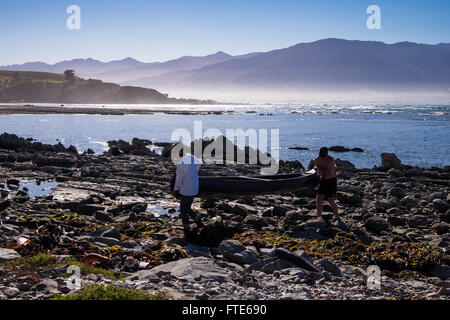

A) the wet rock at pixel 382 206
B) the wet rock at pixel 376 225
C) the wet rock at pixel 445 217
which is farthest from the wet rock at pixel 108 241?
the wet rock at pixel 445 217

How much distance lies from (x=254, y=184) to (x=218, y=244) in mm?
4691

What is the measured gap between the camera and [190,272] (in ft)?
24.9

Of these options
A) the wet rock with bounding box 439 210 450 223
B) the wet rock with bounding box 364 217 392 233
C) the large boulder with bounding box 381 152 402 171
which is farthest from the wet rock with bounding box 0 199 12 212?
the large boulder with bounding box 381 152 402 171

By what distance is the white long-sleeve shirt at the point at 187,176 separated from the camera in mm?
11336

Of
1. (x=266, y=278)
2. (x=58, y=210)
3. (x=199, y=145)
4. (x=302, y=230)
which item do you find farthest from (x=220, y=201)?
(x=199, y=145)

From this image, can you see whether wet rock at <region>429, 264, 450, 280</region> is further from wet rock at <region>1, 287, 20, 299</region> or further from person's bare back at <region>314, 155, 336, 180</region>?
wet rock at <region>1, 287, 20, 299</region>

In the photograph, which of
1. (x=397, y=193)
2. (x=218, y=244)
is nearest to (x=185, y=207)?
(x=218, y=244)

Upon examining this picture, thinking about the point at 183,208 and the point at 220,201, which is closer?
the point at 183,208

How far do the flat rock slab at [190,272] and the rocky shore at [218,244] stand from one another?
2 centimetres

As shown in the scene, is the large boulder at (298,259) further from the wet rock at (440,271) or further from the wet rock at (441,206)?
the wet rock at (441,206)

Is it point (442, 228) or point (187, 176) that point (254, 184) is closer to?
A: point (187, 176)
